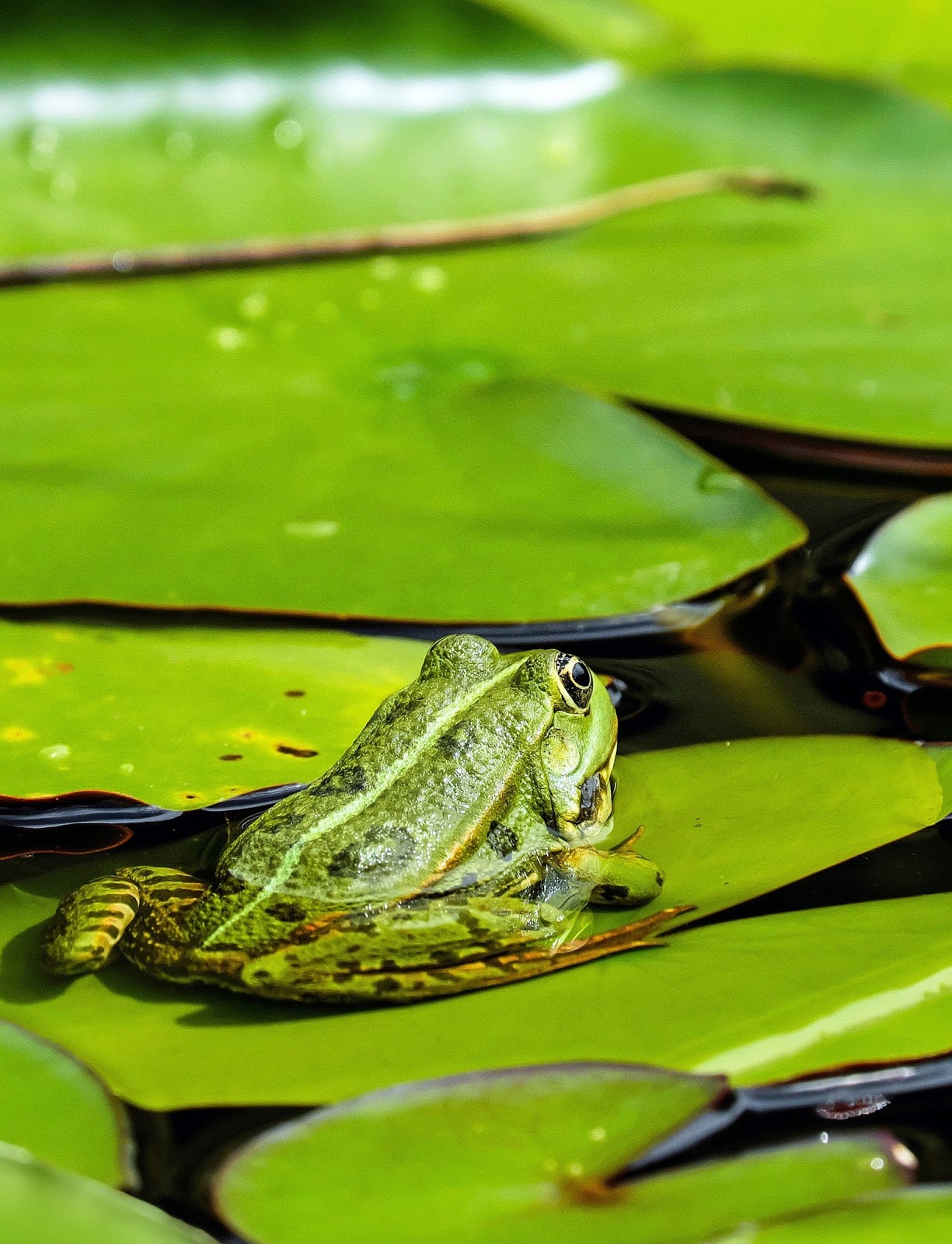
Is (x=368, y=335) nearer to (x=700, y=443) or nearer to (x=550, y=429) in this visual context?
(x=550, y=429)

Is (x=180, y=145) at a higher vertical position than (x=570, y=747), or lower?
higher

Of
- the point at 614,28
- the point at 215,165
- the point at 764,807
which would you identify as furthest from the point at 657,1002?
the point at 614,28

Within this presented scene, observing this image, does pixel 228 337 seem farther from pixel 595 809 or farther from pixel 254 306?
pixel 595 809

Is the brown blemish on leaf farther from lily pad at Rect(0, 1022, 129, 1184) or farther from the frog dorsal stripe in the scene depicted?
lily pad at Rect(0, 1022, 129, 1184)

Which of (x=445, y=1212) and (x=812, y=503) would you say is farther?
(x=812, y=503)

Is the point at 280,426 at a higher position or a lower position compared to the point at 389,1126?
higher

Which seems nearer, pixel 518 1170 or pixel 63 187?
pixel 518 1170

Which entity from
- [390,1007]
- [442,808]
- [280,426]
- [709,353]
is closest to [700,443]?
[709,353]
